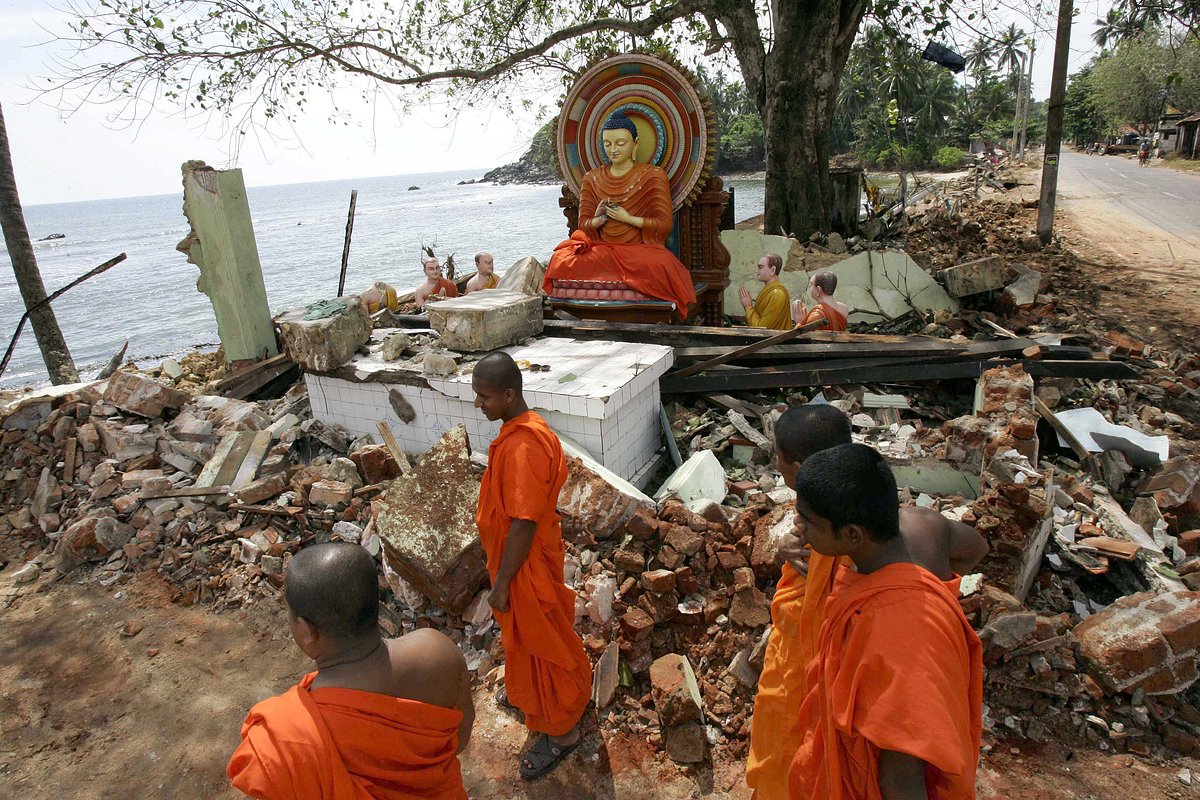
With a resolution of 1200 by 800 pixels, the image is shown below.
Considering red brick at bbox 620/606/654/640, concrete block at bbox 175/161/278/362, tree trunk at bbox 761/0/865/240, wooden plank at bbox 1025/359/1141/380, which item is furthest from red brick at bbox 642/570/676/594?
tree trunk at bbox 761/0/865/240

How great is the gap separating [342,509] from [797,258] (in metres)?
8.12

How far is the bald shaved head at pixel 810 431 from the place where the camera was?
2.31 m

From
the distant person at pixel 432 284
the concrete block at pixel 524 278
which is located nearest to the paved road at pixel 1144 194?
the concrete block at pixel 524 278

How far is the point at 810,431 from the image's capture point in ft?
7.63

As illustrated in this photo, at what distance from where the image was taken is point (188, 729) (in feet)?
11.8

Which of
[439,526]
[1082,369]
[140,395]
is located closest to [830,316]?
[1082,369]

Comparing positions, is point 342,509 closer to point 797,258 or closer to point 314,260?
point 797,258

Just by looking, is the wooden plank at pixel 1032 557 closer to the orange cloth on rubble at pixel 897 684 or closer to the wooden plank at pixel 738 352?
the orange cloth on rubble at pixel 897 684

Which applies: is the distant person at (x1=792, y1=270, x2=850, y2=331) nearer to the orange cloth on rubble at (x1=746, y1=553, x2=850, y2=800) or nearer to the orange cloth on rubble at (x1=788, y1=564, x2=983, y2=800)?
the orange cloth on rubble at (x1=746, y1=553, x2=850, y2=800)

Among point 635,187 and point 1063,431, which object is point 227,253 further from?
point 1063,431

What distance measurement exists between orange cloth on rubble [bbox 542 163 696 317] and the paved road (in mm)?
11568

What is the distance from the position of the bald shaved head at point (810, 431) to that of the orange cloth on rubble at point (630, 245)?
5.28 metres

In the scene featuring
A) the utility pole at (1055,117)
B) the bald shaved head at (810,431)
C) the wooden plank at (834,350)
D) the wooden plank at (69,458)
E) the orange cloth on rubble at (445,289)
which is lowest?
the wooden plank at (69,458)

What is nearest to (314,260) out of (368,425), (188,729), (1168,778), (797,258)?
(797,258)
